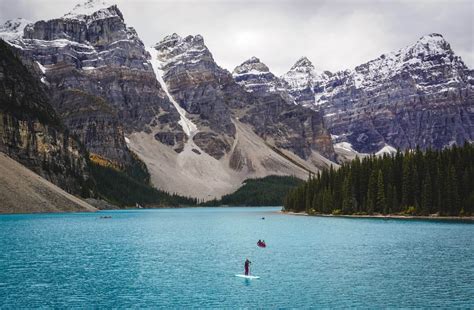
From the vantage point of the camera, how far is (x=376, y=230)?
9969 centimetres

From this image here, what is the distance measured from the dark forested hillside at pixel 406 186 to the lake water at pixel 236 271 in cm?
4386

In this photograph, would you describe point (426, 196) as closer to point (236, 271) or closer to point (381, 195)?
point (381, 195)

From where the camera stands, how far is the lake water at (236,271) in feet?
138

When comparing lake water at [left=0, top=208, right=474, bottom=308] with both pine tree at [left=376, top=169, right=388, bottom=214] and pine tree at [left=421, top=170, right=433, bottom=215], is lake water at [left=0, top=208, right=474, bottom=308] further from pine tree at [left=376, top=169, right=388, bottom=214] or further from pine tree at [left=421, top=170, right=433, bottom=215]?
pine tree at [left=376, top=169, right=388, bottom=214]

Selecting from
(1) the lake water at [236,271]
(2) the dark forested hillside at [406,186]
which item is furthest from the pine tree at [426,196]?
(1) the lake water at [236,271]

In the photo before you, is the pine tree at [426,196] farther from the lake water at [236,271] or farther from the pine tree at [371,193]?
the lake water at [236,271]

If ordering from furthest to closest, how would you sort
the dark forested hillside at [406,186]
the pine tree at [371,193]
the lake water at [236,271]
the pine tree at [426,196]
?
the pine tree at [371,193] < the pine tree at [426,196] < the dark forested hillside at [406,186] < the lake water at [236,271]

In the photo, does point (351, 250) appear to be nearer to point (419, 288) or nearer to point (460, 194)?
point (419, 288)

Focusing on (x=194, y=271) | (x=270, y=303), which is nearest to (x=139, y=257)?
(x=194, y=271)

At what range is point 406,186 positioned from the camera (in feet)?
456

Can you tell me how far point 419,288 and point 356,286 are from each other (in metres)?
5.08

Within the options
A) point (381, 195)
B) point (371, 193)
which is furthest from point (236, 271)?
point (371, 193)

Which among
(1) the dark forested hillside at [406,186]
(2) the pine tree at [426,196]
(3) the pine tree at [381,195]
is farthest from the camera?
(3) the pine tree at [381,195]

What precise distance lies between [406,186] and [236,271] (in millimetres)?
94264
